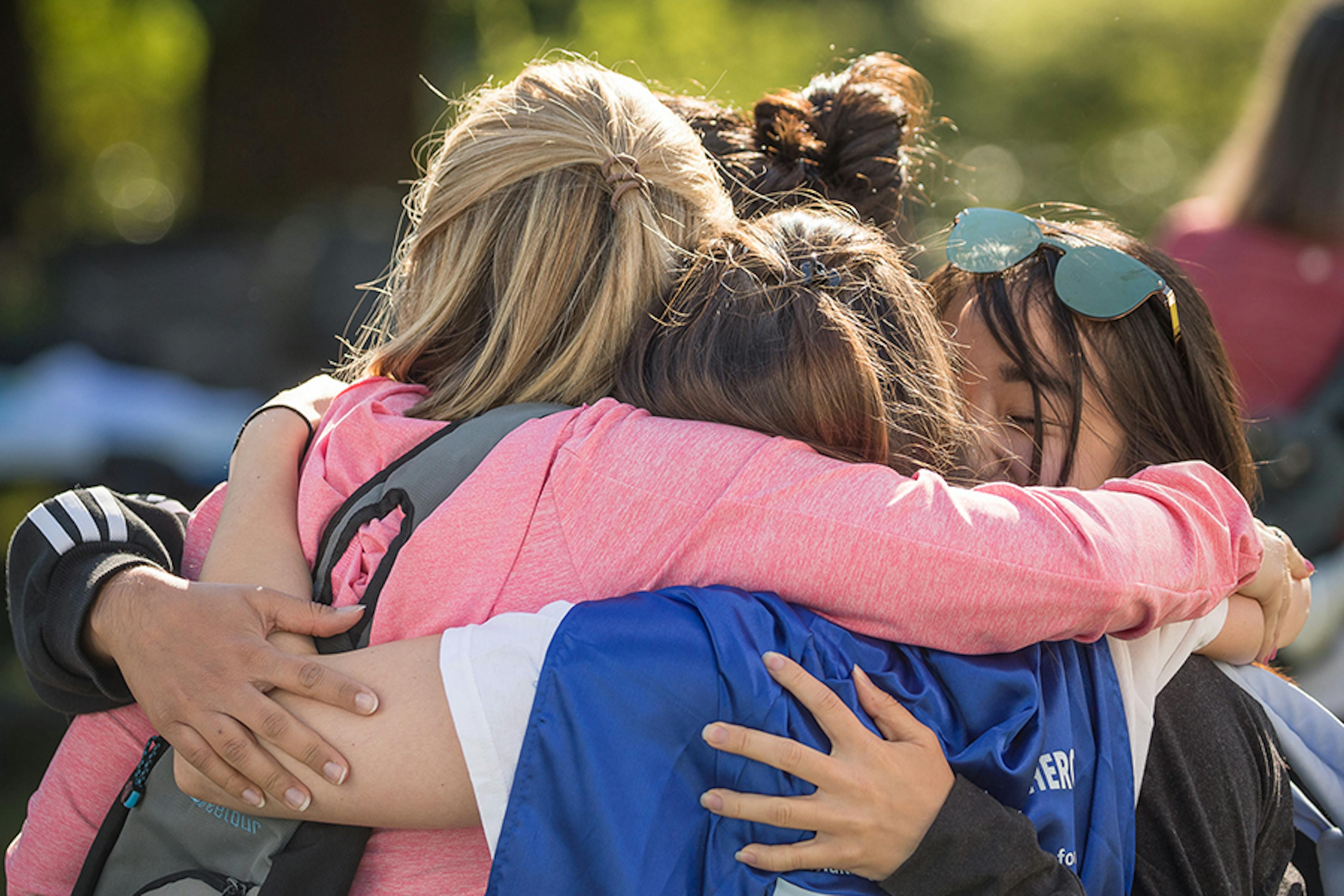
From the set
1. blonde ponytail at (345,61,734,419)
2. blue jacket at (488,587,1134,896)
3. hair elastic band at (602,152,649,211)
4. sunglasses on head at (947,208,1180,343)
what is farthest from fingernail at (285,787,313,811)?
sunglasses on head at (947,208,1180,343)

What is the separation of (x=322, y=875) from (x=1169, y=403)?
157 cm

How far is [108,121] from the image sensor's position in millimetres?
15867

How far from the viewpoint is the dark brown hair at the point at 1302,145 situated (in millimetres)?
3547

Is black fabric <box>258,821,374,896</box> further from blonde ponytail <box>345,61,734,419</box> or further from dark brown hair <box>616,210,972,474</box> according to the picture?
dark brown hair <box>616,210,972,474</box>

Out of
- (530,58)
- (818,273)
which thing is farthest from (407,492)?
(530,58)

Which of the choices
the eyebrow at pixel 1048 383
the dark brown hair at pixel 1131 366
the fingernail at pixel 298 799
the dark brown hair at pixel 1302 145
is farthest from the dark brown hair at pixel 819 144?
the dark brown hair at pixel 1302 145

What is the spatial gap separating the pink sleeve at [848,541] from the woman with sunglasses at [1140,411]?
0.75 feet

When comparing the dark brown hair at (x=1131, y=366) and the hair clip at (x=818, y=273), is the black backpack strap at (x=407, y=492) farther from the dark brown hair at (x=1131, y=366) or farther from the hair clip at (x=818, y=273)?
the dark brown hair at (x=1131, y=366)

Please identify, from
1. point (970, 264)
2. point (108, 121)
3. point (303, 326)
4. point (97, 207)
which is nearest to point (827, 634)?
point (970, 264)

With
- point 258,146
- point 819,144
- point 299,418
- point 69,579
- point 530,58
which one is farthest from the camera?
point 530,58

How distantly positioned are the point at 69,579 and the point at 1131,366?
1726 millimetres

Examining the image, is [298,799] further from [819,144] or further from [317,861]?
[819,144]

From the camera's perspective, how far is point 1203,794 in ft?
5.38

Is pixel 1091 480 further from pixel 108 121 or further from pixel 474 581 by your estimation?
pixel 108 121
